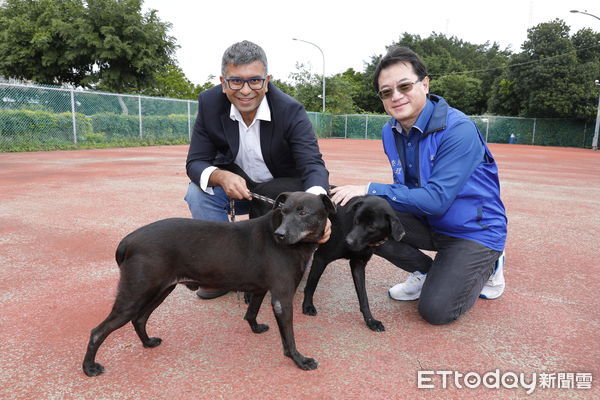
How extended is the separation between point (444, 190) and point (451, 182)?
8 cm

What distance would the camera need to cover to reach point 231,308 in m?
3.37

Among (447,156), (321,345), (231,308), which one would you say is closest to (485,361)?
(321,345)

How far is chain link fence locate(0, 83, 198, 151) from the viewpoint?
14391 mm

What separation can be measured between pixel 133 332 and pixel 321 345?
1.34 m

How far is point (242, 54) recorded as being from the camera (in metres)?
3.10

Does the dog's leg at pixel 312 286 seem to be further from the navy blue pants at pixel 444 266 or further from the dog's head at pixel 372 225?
the navy blue pants at pixel 444 266

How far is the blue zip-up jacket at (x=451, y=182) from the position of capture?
3.10 m

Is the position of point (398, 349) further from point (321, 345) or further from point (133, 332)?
point (133, 332)

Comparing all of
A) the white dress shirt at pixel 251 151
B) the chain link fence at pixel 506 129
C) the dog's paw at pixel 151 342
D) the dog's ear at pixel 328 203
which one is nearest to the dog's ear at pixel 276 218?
the dog's ear at pixel 328 203

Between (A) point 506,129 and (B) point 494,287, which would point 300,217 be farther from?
(A) point 506,129

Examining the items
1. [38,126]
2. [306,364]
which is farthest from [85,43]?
[306,364]

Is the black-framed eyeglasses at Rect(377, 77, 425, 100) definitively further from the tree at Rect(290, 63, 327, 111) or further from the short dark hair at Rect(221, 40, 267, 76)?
the tree at Rect(290, 63, 327, 111)

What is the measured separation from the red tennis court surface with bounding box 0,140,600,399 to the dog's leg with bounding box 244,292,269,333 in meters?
0.06

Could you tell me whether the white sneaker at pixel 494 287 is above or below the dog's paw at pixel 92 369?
above
